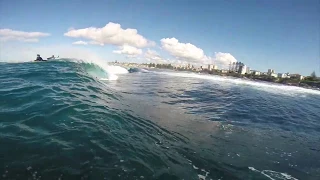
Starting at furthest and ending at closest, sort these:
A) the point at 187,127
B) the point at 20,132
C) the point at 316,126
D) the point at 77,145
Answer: the point at 316,126 → the point at 187,127 → the point at 20,132 → the point at 77,145

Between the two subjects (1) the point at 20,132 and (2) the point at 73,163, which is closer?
(2) the point at 73,163

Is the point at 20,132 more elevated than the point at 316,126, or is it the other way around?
the point at 20,132

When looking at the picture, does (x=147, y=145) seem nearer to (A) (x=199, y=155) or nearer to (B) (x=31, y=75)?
(A) (x=199, y=155)

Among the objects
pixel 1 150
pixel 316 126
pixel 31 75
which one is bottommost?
pixel 316 126

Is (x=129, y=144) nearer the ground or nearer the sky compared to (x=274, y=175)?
nearer the sky

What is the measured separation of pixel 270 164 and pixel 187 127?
3778 mm

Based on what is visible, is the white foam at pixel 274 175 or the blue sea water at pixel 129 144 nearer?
the blue sea water at pixel 129 144

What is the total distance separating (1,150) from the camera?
5512 mm

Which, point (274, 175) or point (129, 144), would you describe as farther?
point (129, 144)

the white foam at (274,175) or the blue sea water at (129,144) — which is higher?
the blue sea water at (129,144)

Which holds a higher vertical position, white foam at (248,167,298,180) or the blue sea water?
the blue sea water

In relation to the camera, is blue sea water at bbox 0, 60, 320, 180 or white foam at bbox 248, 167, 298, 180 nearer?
blue sea water at bbox 0, 60, 320, 180

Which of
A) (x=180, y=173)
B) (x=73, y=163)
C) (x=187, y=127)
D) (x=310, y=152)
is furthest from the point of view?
(x=187, y=127)

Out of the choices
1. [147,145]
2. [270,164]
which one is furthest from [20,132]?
[270,164]
